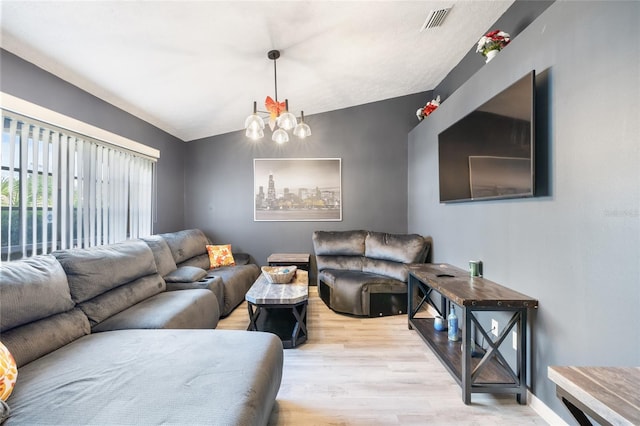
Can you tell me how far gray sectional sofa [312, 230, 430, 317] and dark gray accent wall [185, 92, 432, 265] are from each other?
50 centimetres

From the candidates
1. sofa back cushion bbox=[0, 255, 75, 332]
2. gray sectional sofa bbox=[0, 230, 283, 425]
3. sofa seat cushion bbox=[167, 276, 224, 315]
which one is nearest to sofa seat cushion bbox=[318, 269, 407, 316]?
sofa seat cushion bbox=[167, 276, 224, 315]

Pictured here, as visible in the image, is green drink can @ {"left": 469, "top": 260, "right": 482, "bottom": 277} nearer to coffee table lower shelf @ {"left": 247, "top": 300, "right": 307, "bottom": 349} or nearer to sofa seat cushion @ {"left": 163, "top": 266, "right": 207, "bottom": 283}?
coffee table lower shelf @ {"left": 247, "top": 300, "right": 307, "bottom": 349}

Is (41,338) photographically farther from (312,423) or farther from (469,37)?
(469,37)

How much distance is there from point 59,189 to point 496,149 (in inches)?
140

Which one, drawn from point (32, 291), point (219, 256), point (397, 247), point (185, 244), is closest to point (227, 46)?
point (32, 291)

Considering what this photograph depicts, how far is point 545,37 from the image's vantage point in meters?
1.66

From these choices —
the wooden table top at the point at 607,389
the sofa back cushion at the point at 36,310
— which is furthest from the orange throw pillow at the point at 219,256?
the wooden table top at the point at 607,389

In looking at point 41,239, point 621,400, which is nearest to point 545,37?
point 621,400

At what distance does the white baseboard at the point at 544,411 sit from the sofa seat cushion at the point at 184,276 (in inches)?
120

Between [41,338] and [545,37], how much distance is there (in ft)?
11.5

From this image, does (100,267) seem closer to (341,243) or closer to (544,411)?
(341,243)

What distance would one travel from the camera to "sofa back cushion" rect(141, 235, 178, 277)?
2.94m

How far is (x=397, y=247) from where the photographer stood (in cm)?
361

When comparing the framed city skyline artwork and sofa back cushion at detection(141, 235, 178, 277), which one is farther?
the framed city skyline artwork
